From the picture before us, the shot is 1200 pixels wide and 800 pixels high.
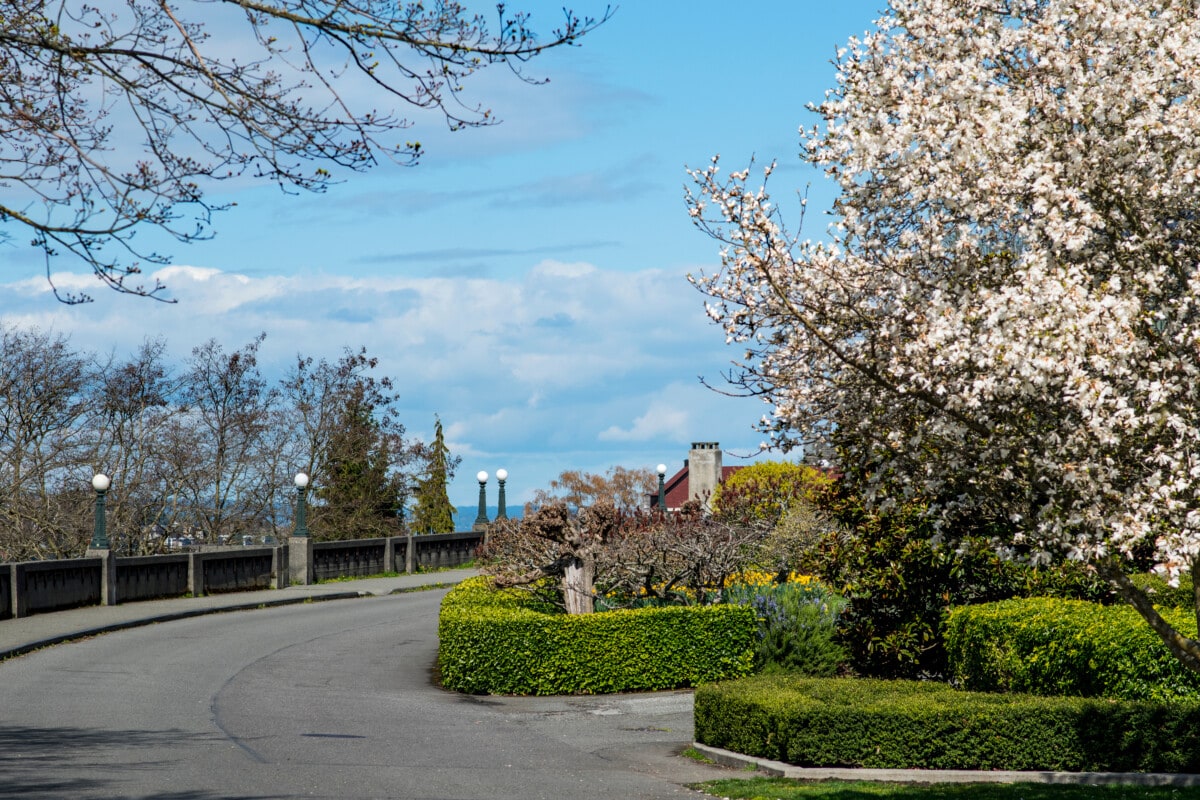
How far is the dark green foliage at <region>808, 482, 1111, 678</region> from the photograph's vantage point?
55.9 feet

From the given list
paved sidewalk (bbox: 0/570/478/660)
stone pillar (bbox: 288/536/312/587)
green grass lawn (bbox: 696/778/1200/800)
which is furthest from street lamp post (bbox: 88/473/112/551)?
green grass lawn (bbox: 696/778/1200/800)

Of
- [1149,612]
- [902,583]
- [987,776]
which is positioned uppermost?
[1149,612]

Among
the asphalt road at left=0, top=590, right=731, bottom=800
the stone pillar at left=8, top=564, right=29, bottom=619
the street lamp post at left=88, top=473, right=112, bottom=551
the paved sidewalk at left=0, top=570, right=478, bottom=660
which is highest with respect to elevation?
the street lamp post at left=88, top=473, right=112, bottom=551

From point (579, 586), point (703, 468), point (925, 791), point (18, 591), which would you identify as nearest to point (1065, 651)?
point (925, 791)

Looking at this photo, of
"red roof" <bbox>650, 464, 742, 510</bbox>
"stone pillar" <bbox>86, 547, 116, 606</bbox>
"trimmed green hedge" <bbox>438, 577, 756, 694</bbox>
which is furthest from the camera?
"red roof" <bbox>650, 464, 742, 510</bbox>

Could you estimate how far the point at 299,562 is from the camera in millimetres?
34781

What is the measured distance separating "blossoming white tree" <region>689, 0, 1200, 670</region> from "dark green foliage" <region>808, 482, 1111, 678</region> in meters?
7.41

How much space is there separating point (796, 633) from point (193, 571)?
18.1 metres

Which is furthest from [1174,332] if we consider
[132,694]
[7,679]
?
[7,679]

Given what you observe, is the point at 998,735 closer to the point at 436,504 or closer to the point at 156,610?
the point at 156,610

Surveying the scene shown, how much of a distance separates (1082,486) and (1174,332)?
142cm

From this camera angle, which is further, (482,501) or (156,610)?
(482,501)

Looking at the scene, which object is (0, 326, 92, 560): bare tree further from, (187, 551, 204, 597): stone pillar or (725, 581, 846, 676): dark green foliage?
(725, 581, 846, 676): dark green foliage

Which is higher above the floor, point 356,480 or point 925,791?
point 356,480
